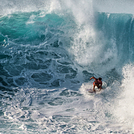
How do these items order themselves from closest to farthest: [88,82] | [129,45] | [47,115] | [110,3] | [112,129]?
1. [112,129]
2. [47,115]
3. [88,82]
4. [129,45]
5. [110,3]

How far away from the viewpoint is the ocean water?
18.7ft

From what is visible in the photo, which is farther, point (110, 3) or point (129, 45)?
point (110, 3)

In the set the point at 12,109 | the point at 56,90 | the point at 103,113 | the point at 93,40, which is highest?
the point at 93,40

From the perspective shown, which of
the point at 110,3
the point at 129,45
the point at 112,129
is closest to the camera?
the point at 112,129

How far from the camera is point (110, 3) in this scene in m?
11.5

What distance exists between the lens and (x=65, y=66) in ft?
28.7

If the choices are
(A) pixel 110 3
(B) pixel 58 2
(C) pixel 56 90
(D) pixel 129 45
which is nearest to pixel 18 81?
(C) pixel 56 90

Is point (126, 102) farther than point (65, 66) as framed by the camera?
No

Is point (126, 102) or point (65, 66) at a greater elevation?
point (65, 66)

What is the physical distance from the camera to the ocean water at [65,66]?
569 cm

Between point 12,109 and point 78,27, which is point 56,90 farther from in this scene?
point 78,27

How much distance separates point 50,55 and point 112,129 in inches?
201

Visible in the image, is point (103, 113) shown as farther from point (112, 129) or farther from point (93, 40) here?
point (93, 40)

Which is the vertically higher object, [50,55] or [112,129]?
[50,55]
